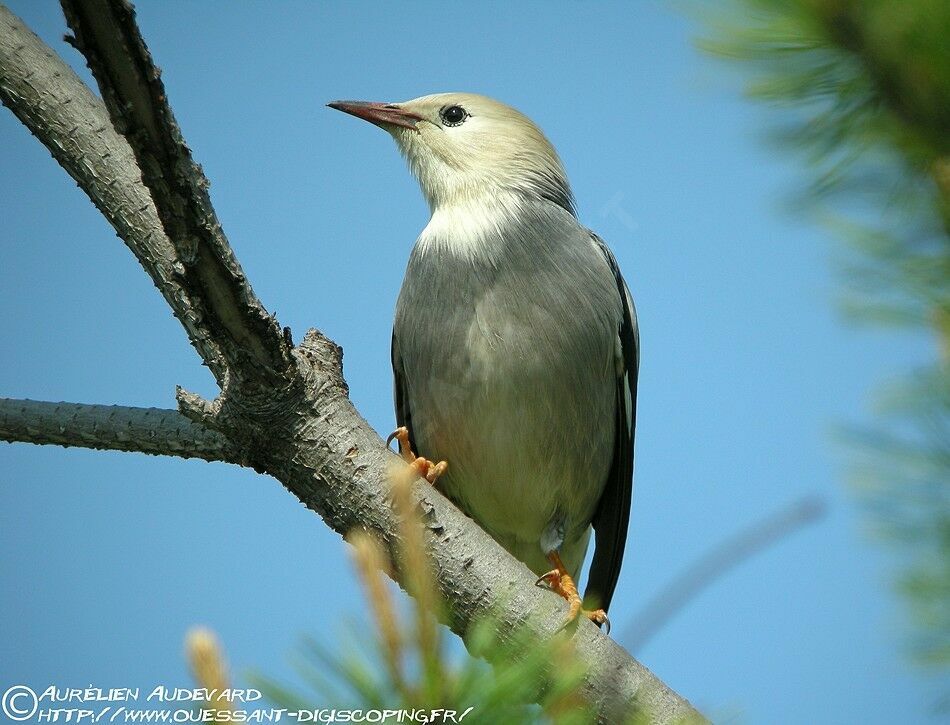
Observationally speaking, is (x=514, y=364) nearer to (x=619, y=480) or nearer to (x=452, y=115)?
(x=619, y=480)

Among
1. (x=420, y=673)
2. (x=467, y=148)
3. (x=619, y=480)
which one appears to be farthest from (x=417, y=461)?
(x=420, y=673)

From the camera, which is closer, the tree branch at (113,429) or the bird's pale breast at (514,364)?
the tree branch at (113,429)

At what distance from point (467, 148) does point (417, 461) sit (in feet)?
6.38

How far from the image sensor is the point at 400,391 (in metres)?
5.39

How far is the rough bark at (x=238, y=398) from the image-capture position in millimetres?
2918

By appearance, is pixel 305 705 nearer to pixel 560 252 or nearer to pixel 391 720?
pixel 391 720

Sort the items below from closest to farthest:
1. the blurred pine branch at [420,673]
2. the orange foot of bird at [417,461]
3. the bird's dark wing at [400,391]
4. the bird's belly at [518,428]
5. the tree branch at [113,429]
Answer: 1. the blurred pine branch at [420,673]
2. the tree branch at [113,429]
3. the orange foot of bird at [417,461]
4. the bird's belly at [518,428]
5. the bird's dark wing at [400,391]

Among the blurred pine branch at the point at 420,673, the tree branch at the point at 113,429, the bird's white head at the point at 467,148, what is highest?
the bird's white head at the point at 467,148

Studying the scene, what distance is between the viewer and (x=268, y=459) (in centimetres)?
348

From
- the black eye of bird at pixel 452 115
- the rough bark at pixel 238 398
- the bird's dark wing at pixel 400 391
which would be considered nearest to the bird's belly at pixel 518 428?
→ the bird's dark wing at pixel 400 391

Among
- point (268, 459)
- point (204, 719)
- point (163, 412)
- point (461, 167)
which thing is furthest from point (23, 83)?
point (204, 719)

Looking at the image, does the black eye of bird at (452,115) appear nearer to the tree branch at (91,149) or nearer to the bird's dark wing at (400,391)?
the bird's dark wing at (400,391)

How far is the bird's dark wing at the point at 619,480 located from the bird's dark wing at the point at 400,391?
3.78ft

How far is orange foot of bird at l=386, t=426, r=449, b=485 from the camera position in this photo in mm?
4617
